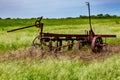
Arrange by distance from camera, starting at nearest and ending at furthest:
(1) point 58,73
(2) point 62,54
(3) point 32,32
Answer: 1. (1) point 58,73
2. (2) point 62,54
3. (3) point 32,32

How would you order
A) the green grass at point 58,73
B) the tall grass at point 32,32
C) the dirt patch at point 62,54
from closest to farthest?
1. the green grass at point 58,73
2. the dirt patch at point 62,54
3. the tall grass at point 32,32

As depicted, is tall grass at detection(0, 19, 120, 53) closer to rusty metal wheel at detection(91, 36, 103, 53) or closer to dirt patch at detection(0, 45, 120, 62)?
dirt patch at detection(0, 45, 120, 62)

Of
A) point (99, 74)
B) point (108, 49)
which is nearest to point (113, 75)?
point (99, 74)

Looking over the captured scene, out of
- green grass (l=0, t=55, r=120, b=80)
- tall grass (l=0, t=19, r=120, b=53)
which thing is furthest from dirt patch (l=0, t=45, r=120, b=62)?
green grass (l=0, t=55, r=120, b=80)

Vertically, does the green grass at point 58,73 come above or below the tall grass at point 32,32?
above

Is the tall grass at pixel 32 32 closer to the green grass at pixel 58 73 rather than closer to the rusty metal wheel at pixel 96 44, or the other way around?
the rusty metal wheel at pixel 96 44

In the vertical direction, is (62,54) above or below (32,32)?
above

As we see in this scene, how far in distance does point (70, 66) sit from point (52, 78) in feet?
6.81

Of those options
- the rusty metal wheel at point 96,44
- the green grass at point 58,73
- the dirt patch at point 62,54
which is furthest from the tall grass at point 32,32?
the green grass at point 58,73

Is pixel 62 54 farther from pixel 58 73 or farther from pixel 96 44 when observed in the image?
pixel 58 73

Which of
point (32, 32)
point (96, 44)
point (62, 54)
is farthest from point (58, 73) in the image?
point (32, 32)

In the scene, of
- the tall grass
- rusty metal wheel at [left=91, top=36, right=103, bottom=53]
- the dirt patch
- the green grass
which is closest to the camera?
the green grass

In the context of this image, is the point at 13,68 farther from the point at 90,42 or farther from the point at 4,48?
the point at 4,48

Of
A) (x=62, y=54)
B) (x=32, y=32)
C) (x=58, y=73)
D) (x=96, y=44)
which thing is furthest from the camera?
(x=32, y=32)
